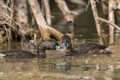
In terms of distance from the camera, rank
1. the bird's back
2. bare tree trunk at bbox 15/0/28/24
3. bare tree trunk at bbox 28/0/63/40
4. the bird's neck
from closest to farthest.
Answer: the bird's back → the bird's neck → bare tree trunk at bbox 28/0/63/40 → bare tree trunk at bbox 15/0/28/24

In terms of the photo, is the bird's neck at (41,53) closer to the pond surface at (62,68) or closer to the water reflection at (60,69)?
the pond surface at (62,68)

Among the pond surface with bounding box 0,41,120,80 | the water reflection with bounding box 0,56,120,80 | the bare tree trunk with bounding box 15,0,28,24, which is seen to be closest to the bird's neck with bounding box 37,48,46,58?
the pond surface with bounding box 0,41,120,80

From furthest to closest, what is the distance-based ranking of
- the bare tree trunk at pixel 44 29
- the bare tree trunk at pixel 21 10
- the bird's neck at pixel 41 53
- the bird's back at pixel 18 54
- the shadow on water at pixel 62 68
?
the bare tree trunk at pixel 21 10 < the bare tree trunk at pixel 44 29 < the bird's neck at pixel 41 53 < the bird's back at pixel 18 54 < the shadow on water at pixel 62 68

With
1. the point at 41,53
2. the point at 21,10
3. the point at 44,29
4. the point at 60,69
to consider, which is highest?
the point at 21,10

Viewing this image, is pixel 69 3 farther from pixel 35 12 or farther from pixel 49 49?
pixel 49 49

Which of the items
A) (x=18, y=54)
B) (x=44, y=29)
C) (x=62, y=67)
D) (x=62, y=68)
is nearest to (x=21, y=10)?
(x=44, y=29)

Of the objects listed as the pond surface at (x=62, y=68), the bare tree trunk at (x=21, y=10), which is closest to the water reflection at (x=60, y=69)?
the pond surface at (x=62, y=68)

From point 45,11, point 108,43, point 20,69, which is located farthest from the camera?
point 45,11

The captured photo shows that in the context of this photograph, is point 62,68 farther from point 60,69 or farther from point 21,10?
point 21,10

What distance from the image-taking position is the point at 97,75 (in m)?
10.9

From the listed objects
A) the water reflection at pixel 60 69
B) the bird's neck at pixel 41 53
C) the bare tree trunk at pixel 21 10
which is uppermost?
the bare tree trunk at pixel 21 10

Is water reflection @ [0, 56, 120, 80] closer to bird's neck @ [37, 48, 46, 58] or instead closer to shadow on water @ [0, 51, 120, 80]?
shadow on water @ [0, 51, 120, 80]

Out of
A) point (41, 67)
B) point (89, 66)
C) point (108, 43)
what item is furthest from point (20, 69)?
point (108, 43)

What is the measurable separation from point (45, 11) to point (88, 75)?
21.2 feet
